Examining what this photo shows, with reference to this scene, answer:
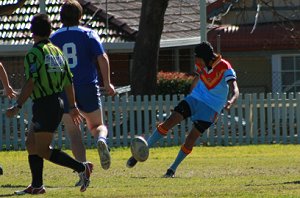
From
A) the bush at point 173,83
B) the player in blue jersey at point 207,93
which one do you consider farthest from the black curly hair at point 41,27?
the bush at point 173,83

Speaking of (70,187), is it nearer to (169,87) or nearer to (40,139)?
(40,139)

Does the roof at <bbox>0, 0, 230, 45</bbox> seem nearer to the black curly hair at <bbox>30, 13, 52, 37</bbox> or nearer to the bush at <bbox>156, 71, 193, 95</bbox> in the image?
the bush at <bbox>156, 71, 193, 95</bbox>

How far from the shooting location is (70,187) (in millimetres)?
11211

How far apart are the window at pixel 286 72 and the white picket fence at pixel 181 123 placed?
610 cm

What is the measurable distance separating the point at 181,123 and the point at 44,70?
13.1 metres

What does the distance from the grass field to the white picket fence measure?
2.20 meters

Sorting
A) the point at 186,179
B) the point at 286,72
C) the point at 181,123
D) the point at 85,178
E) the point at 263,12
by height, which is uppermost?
the point at 263,12

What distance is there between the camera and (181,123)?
900 inches

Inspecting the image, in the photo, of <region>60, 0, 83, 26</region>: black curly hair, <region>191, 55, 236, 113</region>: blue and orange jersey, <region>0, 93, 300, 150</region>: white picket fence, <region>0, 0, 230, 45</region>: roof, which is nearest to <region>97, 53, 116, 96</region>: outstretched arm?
<region>60, 0, 83, 26</region>: black curly hair

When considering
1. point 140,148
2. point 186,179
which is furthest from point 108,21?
point 140,148

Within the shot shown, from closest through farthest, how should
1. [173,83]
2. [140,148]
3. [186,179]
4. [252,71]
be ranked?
[140,148]
[186,179]
[173,83]
[252,71]

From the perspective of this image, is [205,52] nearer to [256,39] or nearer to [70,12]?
[70,12]

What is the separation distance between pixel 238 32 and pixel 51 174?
1769 cm

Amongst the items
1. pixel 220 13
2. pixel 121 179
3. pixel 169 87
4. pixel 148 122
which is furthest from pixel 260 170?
pixel 220 13
